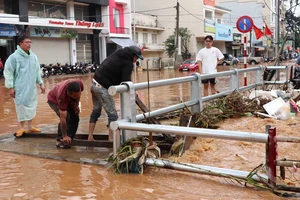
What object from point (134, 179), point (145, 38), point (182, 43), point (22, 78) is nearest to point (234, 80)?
point (22, 78)

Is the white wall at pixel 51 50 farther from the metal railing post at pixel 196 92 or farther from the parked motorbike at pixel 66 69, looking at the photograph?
the metal railing post at pixel 196 92

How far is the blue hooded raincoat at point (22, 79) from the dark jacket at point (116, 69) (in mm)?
1628

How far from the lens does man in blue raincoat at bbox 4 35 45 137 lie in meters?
5.93

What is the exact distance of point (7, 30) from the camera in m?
26.2

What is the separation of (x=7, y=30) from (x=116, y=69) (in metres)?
23.8

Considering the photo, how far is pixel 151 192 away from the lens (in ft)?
11.6

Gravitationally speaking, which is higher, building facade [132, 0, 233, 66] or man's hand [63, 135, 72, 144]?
building facade [132, 0, 233, 66]

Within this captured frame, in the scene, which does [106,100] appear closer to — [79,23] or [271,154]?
[271,154]

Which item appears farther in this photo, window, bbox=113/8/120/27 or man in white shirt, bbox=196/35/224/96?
window, bbox=113/8/120/27

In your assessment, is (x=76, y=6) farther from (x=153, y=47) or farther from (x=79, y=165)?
(x=79, y=165)

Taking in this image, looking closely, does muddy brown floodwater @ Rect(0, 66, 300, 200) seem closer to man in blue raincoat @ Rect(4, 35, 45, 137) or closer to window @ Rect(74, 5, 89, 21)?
man in blue raincoat @ Rect(4, 35, 45, 137)

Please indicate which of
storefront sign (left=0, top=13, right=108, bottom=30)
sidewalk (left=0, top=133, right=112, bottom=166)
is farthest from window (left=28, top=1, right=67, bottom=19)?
sidewalk (left=0, top=133, right=112, bottom=166)

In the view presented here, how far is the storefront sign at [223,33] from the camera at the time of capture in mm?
50656

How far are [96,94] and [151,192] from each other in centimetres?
202
